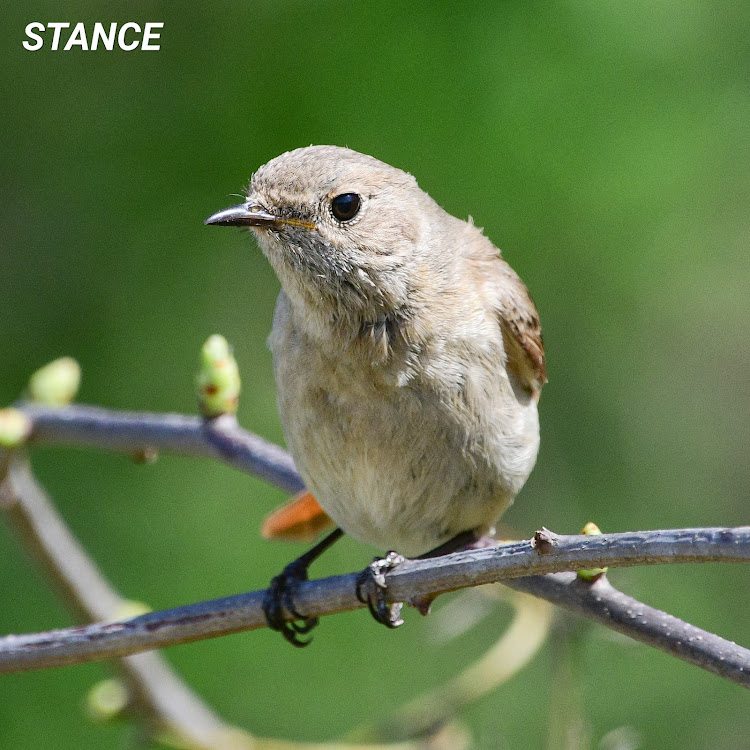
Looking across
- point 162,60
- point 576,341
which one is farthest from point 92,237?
point 576,341

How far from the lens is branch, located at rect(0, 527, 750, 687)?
6.73 ft

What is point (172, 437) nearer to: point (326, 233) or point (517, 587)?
point (326, 233)

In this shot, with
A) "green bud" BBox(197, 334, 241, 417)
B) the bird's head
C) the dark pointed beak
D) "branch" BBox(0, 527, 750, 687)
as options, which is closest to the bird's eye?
the bird's head

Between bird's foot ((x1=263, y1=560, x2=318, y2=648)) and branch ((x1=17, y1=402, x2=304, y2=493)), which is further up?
branch ((x1=17, y1=402, x2=304, y2=493))

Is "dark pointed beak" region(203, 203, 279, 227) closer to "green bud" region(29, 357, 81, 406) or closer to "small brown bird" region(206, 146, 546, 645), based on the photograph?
"small brown bird" region(206, 146, 546, 645)

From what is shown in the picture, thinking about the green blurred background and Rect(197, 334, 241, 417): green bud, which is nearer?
Rect(197, 334, 241, 417): green bud

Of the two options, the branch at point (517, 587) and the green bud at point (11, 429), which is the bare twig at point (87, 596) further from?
the branch at point (517, 587)

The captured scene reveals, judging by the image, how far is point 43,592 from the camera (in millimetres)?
4996

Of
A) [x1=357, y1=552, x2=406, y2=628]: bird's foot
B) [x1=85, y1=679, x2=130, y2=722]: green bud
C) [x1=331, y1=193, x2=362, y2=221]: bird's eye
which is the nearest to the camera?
[x1=357, y1=552, x2=406, y2=628]: bird's foot

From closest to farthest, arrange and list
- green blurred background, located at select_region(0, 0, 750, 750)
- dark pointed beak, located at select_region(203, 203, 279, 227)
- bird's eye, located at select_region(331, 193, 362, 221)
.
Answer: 1. dark pointed beak, located at select_region(203, 203, 279, 227)
2. bird's eye, located at select_region(331, 193, 362, 221)
3. green blurred background, located at select_region(0, 0, 750, 750)

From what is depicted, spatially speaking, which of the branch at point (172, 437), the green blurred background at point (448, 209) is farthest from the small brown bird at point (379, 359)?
the green blurred background at point (448, 209)

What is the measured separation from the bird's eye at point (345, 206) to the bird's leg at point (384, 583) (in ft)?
3.15

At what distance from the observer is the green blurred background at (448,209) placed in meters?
4.48

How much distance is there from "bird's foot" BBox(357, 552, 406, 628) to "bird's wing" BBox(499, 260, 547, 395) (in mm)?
795
